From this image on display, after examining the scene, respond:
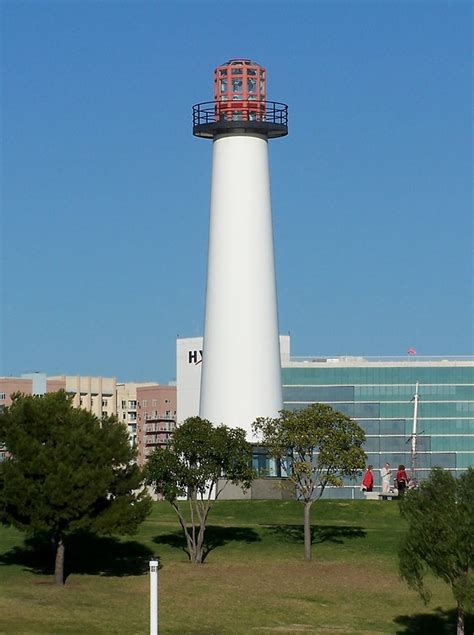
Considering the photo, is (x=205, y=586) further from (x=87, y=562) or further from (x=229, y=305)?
(x=229, y=305)

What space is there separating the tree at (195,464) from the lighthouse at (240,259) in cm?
1423

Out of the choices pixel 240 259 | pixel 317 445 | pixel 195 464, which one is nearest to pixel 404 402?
pixel 240 259

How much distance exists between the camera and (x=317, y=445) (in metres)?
57.8

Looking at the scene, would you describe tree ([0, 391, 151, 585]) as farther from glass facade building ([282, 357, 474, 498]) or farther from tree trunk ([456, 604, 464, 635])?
glass facade building ([282, 357, 474, 498])

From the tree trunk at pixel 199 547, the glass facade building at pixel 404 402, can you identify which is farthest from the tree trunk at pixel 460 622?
the glass facade building at pixel 404 402

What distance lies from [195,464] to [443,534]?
48.7 ft

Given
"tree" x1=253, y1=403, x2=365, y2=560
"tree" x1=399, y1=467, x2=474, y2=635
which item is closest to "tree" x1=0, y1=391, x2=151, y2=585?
"tree" x1=253, y1=403, x2=365, y2=560

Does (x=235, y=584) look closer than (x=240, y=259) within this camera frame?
Yes

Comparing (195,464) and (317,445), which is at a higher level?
(317,445)

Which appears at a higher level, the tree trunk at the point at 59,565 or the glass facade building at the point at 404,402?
the glass facade building at the point at 404,402

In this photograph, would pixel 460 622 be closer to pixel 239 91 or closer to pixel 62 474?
pixel 62 474

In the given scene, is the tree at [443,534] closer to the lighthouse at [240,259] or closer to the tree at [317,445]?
the tree at [317,445]

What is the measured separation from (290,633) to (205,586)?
21.7ft

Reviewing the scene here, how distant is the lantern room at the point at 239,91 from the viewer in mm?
71438
